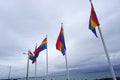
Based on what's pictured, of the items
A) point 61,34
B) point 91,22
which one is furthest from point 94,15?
point 61,34

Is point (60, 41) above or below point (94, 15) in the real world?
below

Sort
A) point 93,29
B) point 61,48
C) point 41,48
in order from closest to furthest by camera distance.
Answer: point 93,29 < point 61,48 < point 41,48

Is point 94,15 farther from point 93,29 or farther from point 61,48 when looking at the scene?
→ point 61,48

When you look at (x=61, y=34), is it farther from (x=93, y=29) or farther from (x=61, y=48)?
(x=93, y=29)

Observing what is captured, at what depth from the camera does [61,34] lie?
14.6 metres

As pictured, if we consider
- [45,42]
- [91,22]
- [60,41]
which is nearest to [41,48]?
[45,42]

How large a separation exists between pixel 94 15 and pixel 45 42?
861 cm

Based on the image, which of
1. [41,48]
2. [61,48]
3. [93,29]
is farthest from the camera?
[41,48]

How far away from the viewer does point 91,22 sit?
11336 mm

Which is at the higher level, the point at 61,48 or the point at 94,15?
the point at 94,15

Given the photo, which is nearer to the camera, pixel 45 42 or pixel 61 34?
pixel 61 34

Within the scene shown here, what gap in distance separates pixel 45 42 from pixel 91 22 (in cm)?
Result: 825

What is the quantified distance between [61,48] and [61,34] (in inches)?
60.2

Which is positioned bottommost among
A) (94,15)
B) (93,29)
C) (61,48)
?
(61,48)
